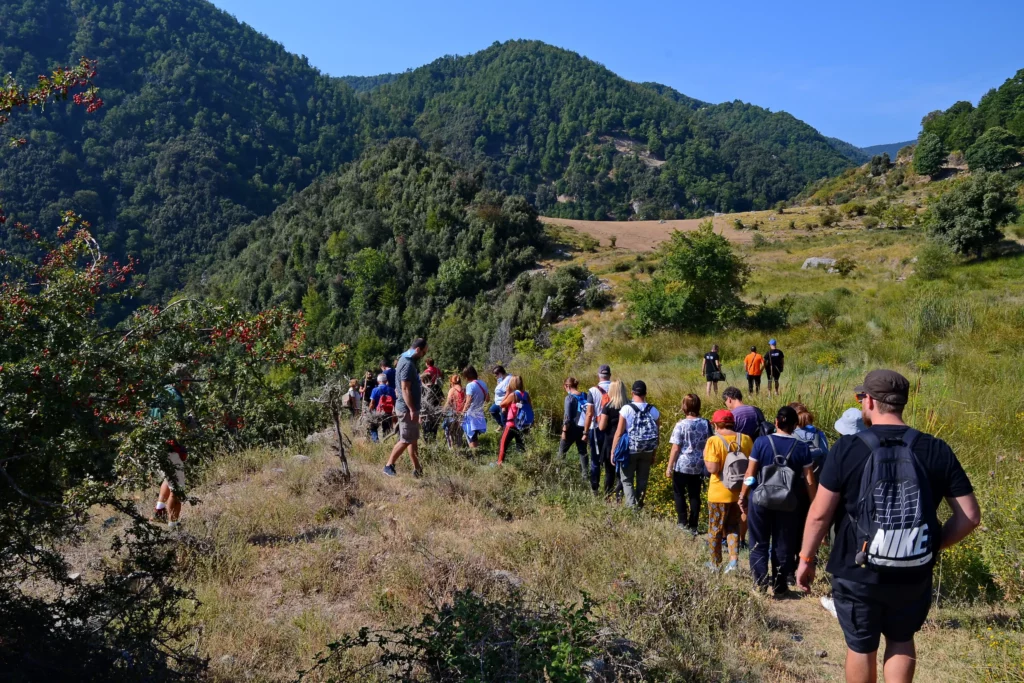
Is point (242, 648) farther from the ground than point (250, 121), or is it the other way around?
point (250, 121)

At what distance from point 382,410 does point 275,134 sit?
130 metres

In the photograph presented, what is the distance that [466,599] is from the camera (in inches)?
124

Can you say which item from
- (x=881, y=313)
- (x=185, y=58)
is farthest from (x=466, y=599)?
(x=185, y=58)

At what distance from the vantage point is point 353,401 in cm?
1083

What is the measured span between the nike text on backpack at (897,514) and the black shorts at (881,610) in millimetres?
124

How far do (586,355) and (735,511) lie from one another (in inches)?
630

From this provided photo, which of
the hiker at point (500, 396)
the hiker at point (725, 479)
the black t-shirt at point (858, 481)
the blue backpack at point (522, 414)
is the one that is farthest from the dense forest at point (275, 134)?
the black t-shirt at point (858, 481)

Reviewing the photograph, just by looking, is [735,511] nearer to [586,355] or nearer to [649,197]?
[586,355]

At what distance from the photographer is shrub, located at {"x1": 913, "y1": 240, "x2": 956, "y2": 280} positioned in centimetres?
1997

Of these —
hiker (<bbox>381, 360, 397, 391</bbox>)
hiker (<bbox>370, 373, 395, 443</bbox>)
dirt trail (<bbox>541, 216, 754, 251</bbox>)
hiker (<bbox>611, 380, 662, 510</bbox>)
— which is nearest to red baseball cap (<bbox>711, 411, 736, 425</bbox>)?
hiker (<bbox>611, 380, 662, 510</bbox>)

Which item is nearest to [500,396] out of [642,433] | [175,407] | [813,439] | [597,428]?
[597,428]

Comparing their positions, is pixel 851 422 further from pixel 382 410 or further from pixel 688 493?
pixel 382 410

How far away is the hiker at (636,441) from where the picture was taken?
5789 millimetres

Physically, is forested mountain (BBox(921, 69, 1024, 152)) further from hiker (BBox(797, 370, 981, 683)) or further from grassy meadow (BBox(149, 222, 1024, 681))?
hiker (BBox(797, 370, 981, 683))
